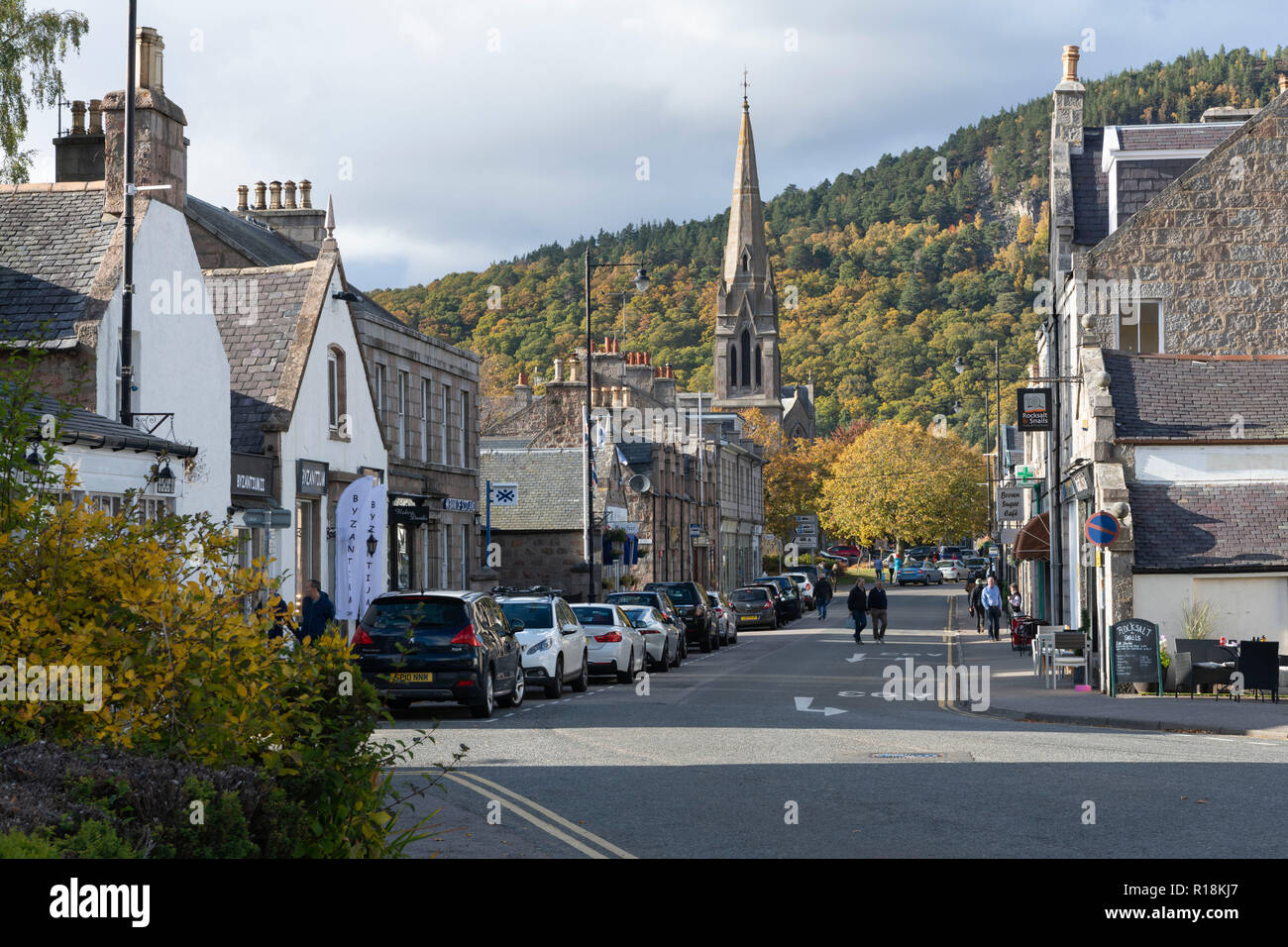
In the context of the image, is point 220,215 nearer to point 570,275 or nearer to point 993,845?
point 993,845

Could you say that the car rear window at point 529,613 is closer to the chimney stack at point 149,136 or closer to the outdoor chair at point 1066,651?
the outdoor chair at point 1066,651

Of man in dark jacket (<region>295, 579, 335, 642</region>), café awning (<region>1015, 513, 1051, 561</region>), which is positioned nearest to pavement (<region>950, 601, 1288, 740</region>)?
man in dark jacket (<region>295, 579, 335, 642</region>)

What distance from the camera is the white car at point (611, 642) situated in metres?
27.0

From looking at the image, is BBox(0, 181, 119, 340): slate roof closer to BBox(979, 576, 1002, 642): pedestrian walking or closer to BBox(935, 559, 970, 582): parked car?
BBox(979, 576, 1002, 642): pedestrian walking

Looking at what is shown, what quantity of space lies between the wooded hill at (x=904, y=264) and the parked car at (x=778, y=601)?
51781mm

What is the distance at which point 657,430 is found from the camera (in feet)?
230

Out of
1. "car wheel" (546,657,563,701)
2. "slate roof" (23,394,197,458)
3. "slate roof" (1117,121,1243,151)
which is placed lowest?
"car wheel" (546,657,563,701)

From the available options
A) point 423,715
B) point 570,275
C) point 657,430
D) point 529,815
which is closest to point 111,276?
point 423,715

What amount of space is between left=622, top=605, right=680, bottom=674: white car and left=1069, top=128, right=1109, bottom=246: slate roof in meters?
13.0

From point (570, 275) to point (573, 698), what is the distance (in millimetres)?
84943

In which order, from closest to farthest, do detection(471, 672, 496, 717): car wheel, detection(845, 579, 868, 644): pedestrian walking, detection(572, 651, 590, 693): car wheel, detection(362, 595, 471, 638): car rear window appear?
1. detection(362, 595, 471, 638): car rear window
2. detection(471, 672, 496, 717): car wheel
3. detection(572, 651, 590, 693): car wheel
4. detection(845, 579, 868, 644): pedestrian walking

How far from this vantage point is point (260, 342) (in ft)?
104

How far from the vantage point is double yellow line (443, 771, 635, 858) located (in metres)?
9.66

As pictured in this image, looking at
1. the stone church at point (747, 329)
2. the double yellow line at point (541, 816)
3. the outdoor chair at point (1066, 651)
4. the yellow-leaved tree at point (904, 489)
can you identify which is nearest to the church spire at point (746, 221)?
the stone church at point (747, 329)
